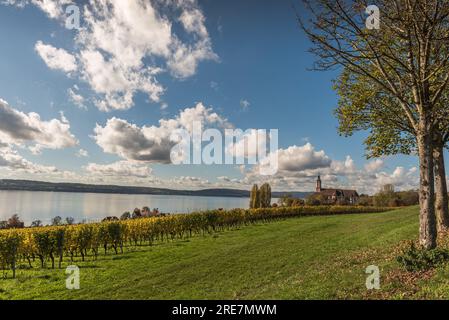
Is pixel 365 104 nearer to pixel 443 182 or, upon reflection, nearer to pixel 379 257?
pixel 443 182

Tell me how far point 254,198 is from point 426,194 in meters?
85.0

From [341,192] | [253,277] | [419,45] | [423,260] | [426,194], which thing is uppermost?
[419,45]

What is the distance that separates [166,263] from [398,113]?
18750mm

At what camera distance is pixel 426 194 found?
12375 mm

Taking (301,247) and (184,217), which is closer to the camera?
(301,247)

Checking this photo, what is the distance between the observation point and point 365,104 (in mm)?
18953

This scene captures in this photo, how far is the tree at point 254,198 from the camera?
315ft

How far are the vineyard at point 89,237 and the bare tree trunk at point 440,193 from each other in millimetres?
27296

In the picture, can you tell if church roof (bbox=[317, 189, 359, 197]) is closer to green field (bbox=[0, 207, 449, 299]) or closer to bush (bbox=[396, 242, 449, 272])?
green field (bbox=[0, 207, 449, 299])

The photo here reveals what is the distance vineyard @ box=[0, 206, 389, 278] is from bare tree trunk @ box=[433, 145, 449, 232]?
27.3 meters

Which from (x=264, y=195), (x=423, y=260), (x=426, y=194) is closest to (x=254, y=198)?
(x=264, y=195)

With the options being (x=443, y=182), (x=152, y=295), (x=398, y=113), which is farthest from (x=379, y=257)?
(x=152, y=295)

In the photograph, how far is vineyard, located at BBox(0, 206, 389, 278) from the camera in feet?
85.9

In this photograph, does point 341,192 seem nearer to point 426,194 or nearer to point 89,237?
point 89,237
